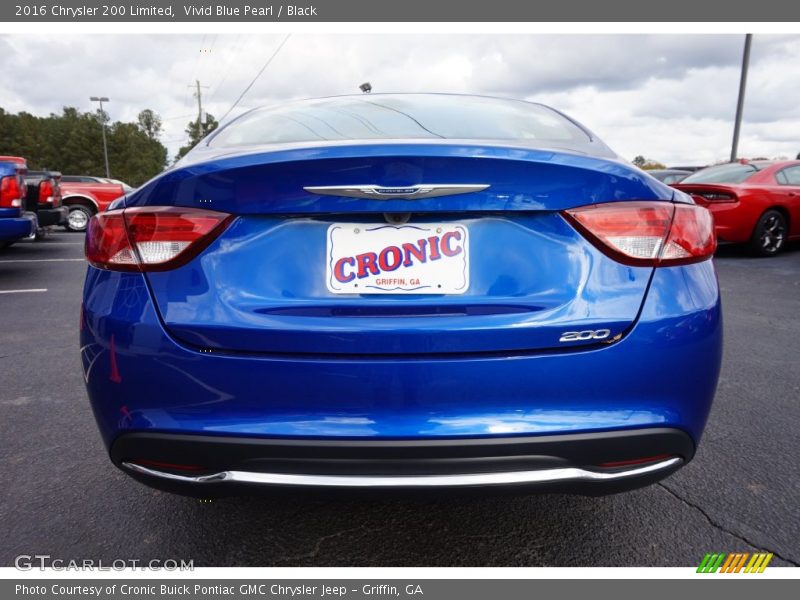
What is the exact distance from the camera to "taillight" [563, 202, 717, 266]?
1.44m

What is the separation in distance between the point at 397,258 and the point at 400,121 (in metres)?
0.79

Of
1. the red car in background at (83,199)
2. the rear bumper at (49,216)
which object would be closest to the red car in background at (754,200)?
the rear bumper at (49,216)

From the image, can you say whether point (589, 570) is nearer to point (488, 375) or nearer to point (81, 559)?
point (488, 375)

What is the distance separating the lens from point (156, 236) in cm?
147

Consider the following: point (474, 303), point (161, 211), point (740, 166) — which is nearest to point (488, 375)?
point (474, 303)

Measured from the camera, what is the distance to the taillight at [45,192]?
8.29 meters

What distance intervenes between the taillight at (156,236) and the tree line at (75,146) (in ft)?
288

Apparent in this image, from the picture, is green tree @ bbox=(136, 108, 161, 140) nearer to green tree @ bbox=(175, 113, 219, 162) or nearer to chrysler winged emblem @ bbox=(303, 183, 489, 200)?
green tree @ bbox=(175, 113, 219, 162)

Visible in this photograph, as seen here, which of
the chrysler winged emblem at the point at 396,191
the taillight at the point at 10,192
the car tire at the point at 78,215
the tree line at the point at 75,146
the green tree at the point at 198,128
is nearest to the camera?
the chrysler winged emblem at the point at 396,191

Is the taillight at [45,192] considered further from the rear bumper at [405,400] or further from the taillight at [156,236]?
the rear bumper at [405,400]

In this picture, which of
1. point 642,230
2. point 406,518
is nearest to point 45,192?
point 406,518
